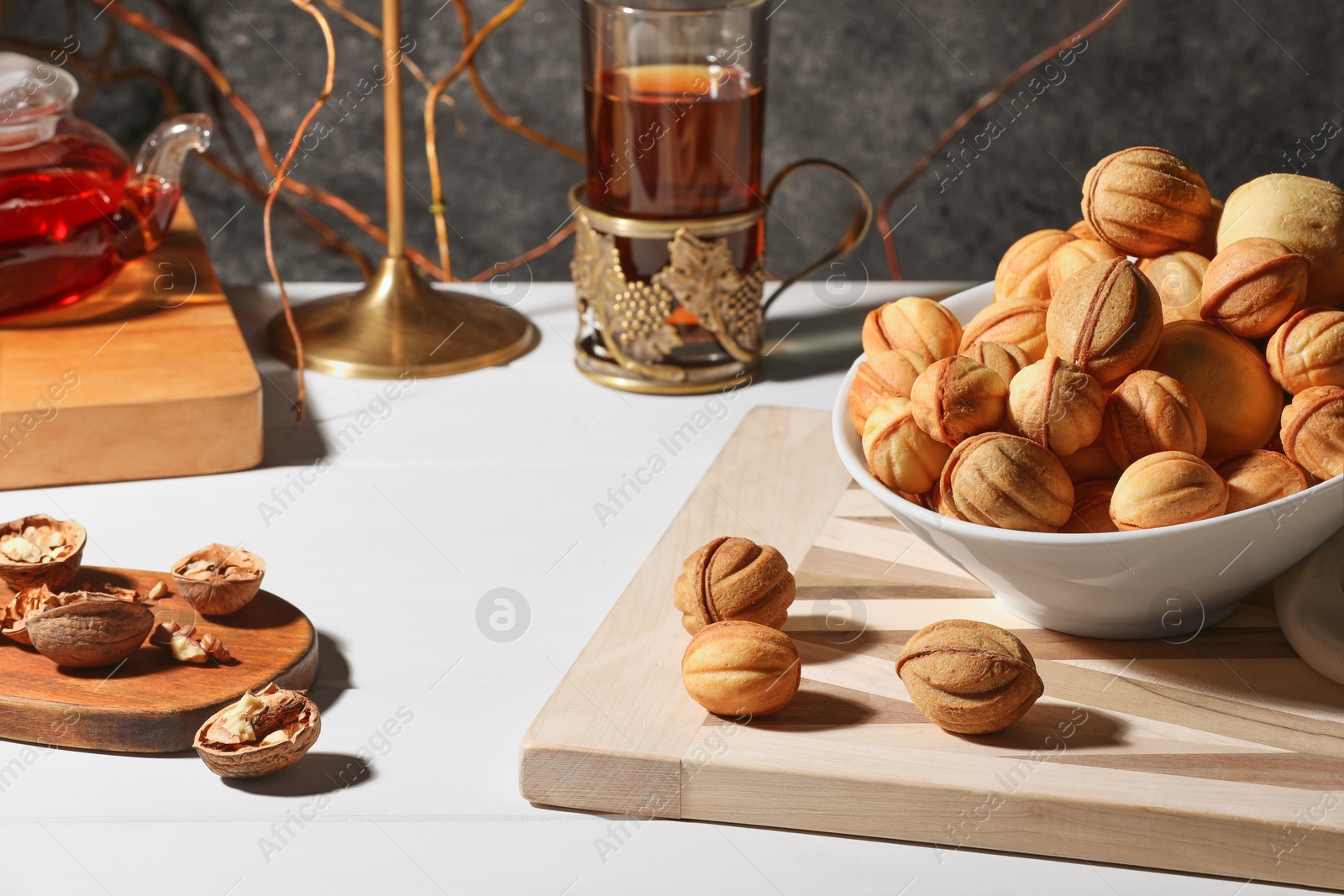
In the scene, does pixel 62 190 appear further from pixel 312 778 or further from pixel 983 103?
pixel 983 103

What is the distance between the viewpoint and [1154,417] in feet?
1.66

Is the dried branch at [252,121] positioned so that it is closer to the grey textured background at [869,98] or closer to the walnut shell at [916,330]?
the grey textured background at [869,98]

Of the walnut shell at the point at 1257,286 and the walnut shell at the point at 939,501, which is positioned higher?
the walnut shell at the point at 1257,286

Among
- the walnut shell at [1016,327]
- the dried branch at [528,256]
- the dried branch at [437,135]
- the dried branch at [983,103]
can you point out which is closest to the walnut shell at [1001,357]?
the walnut shell at [1016,327]

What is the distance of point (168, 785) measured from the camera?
0.50 m

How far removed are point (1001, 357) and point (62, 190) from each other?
22.9 inches

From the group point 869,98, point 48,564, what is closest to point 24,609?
point 48,564

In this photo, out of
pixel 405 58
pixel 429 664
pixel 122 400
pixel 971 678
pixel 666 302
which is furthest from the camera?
pixel 405 58

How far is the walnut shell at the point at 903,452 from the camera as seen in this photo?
539 millimetres

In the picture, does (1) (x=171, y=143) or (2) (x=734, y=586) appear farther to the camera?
(1) (x=171, y=143)

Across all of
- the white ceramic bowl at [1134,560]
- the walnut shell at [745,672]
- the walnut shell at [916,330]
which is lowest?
the walnut shell at [745,672]

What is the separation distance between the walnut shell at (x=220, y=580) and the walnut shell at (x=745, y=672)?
0.64ft

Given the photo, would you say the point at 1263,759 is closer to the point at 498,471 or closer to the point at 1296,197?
the point at 1296,197

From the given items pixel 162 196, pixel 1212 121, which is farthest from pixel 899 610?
pixel 1212 121
